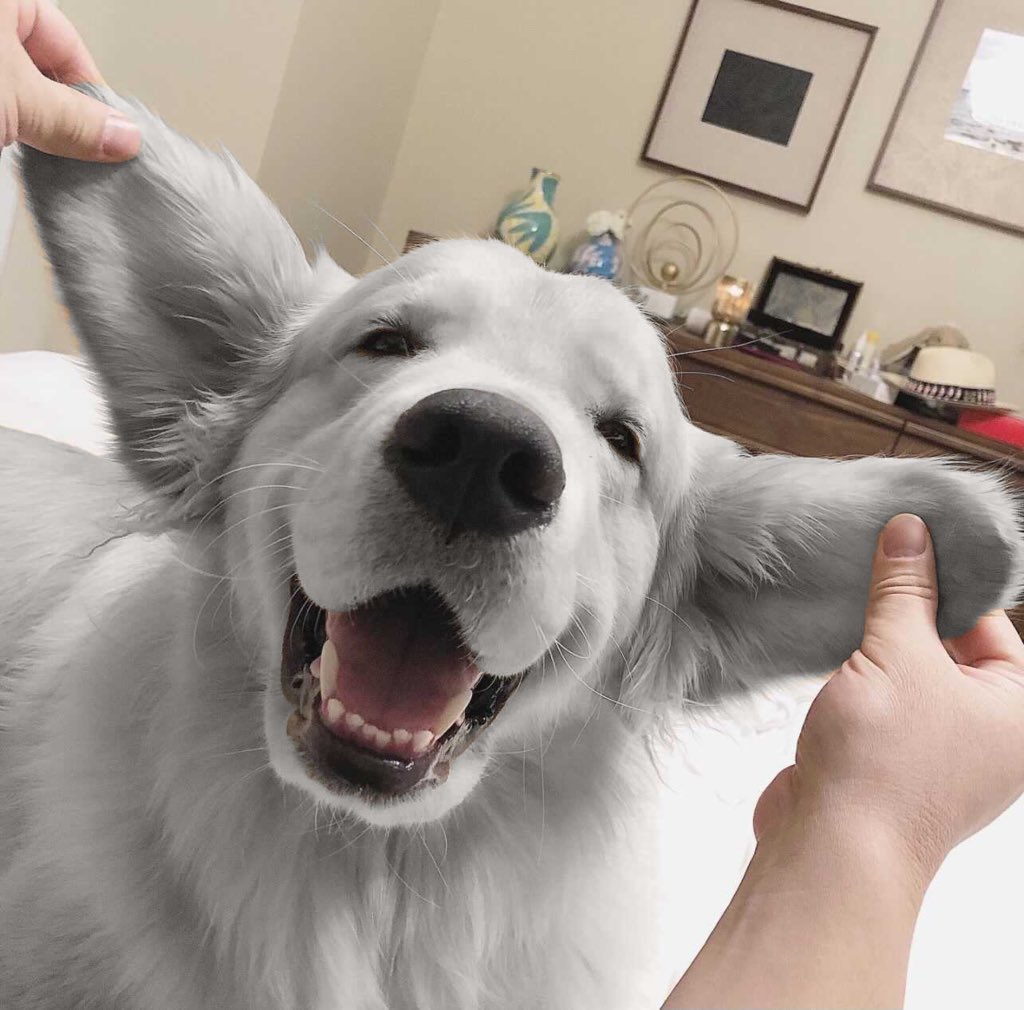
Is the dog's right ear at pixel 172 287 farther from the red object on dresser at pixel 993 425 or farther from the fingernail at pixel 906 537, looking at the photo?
the red object on dresser at pixel 993 425

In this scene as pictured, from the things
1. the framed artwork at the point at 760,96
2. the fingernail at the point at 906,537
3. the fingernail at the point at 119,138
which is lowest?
the fingernail at the point at 906,537

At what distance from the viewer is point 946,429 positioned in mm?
3127

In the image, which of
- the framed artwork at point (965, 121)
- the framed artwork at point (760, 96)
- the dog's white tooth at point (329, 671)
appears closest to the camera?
the dog's white tooth at point (329, 671)

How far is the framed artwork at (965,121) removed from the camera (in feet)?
11.3

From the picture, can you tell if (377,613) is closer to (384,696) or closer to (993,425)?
(384,696)

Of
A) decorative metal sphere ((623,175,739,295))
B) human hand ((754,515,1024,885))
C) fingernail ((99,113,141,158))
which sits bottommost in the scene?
human hand ((754,515,1024,885))

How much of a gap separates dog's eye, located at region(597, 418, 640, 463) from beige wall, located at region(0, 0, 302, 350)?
1863 millimetres

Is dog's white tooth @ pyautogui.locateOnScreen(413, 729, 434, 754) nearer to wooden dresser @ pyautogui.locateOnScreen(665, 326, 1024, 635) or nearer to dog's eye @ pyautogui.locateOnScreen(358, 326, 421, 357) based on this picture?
dog's eye @ pyautogui.locateOnScreen(358, 326, 421, 357)

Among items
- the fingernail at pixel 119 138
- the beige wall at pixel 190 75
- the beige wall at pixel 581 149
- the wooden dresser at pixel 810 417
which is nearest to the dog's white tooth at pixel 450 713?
the fingernail at pixel 119 138

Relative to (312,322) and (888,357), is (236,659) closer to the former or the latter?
(312,322)

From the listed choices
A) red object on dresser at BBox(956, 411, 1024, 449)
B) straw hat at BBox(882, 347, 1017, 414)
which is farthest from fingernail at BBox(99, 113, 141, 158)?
red object on dresser at BBox(956, 411, 1024, 449)

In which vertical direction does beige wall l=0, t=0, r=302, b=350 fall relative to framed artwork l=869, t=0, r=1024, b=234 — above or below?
below

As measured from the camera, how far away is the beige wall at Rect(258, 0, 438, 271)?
2.61 meters

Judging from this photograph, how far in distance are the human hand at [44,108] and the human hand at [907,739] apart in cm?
83
